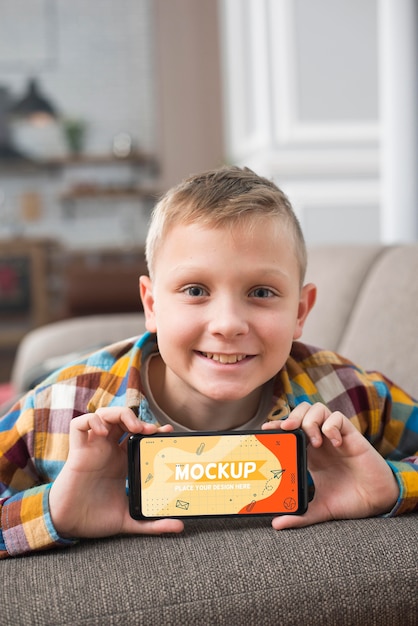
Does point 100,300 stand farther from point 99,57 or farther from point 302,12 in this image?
point 99,57

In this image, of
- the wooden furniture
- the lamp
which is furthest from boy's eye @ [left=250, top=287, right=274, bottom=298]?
the lamp

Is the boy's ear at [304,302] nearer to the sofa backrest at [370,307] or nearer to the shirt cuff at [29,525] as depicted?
the sofa backrest at [370,307]

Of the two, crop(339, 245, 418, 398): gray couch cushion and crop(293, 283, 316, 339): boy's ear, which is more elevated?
crop(293, 283, 316, 339): boy's ear

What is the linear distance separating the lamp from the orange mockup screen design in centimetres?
575

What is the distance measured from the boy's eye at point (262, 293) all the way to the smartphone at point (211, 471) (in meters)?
0.18

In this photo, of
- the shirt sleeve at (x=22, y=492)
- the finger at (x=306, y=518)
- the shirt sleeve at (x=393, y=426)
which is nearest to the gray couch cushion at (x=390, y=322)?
the shirt sleeve at (x=393, y=426)

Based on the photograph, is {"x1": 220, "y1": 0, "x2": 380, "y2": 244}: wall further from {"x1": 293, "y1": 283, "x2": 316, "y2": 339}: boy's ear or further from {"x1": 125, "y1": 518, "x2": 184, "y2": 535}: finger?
{"x1": 125, "y1": 518, "x2": 184, "y2": 535}: finger

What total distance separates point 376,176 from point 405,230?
0.76 metres

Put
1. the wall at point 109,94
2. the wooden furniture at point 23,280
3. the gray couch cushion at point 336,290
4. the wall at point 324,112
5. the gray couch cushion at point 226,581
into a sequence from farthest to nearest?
the wall at point 109,94
the wooden furniture at point 23,280
the wall at point 324,112
the gray couch cushion at point 336,290
the gray couch cushion at point 226,581

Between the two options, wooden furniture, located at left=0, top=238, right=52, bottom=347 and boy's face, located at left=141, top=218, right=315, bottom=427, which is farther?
wooden furniture, located at left=0, top=238, right=52, bottom=347

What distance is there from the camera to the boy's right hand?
3.04ft

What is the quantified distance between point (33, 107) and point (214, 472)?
579 centimetres

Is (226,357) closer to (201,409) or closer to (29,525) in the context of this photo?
(201,409)

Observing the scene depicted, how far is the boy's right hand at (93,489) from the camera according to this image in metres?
0.93
